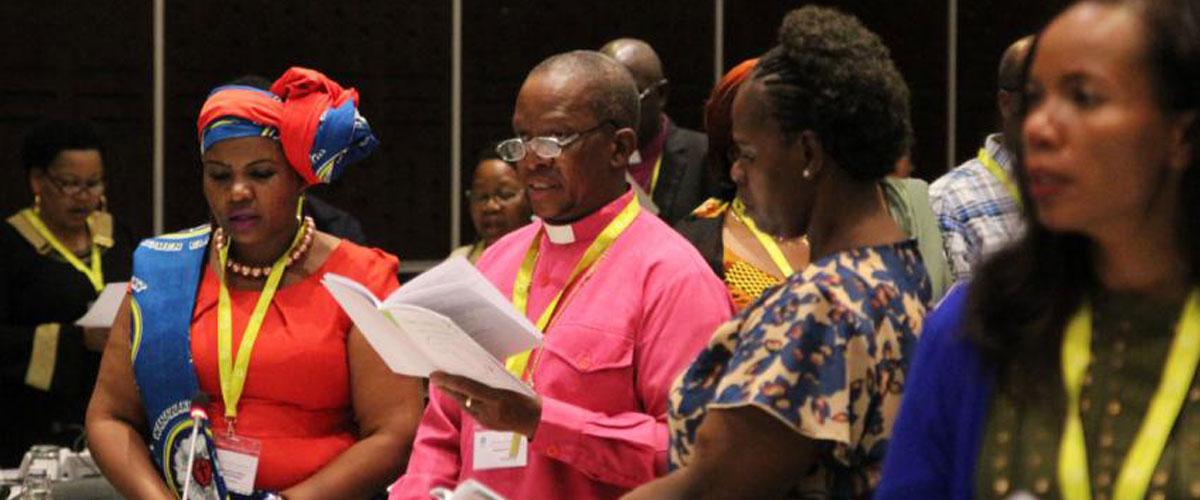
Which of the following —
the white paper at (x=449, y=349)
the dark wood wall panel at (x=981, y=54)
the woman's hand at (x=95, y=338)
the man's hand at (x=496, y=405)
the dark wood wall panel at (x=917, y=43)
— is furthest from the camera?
the dark wood wall panel at (x=981, y=54)

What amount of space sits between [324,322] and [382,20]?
14.2ft

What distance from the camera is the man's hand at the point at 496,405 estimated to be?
2.63 meters

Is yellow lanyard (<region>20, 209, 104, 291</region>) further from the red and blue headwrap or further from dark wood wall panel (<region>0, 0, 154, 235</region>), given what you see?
the red and blue headwrap

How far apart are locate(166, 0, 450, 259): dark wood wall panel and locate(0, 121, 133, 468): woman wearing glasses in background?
4.14 ft

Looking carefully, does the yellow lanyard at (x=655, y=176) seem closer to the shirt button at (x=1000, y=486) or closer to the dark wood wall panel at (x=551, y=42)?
the dark wood wall panel at (x=551, y=42)

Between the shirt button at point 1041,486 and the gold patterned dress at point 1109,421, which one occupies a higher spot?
the gold patterned dress at point 1109,421

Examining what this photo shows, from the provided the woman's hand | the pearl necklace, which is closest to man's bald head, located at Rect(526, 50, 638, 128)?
the pearl necklace

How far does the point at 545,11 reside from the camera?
7684 mm

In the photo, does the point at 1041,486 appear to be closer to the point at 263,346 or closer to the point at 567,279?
the point at 567,279

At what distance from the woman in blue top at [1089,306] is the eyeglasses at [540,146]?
1.30 metres

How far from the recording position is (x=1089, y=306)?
1.62m

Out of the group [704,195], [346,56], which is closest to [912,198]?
[704,195]

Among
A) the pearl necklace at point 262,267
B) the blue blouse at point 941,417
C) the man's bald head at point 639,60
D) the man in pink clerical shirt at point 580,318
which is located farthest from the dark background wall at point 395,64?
the blue blouse at point 941,417

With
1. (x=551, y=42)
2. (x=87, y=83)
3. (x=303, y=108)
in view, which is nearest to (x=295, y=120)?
(x=303, y=108)
